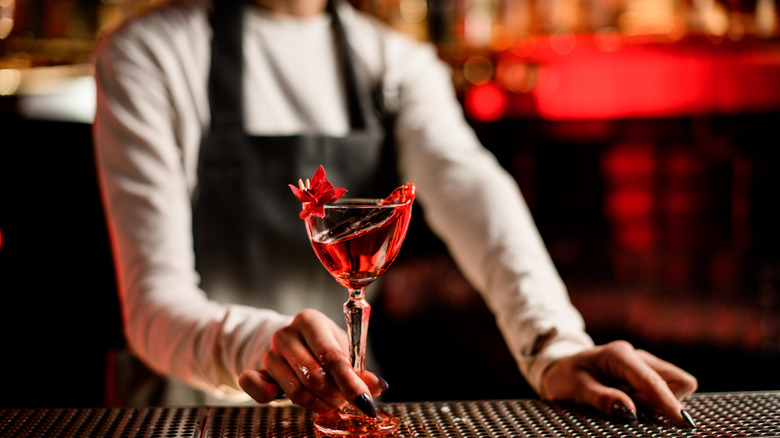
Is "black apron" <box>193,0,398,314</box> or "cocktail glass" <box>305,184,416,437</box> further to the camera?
"black apron" <box>193,0,398,314</box>

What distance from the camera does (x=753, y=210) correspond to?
305 centimetres

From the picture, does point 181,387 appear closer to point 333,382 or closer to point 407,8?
point 333,382

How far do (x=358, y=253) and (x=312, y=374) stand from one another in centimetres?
14

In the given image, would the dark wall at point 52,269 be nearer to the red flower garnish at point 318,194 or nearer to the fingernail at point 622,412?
the red flower garnish at point 318,194

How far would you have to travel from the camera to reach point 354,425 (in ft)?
2.72

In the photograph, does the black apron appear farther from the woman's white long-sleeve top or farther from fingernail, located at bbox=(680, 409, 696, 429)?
fingernail, located at bbox=(680, 409, 696, 429)

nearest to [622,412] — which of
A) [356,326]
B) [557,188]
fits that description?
[356,326]

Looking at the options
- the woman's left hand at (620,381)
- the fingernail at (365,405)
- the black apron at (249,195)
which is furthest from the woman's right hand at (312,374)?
the black apron at (249,195)

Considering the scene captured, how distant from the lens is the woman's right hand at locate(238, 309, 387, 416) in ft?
2.63

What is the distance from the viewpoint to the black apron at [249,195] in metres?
1.54

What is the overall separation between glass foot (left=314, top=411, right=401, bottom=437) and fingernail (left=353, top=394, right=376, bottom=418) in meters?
0.04

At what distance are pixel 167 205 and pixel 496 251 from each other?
573mm

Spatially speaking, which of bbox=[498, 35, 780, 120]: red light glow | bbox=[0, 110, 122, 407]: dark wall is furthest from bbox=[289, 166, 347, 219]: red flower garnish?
bbox=[498, 35, 780, 120]: red light glow

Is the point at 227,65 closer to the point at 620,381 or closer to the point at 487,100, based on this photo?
the point at 620,381
